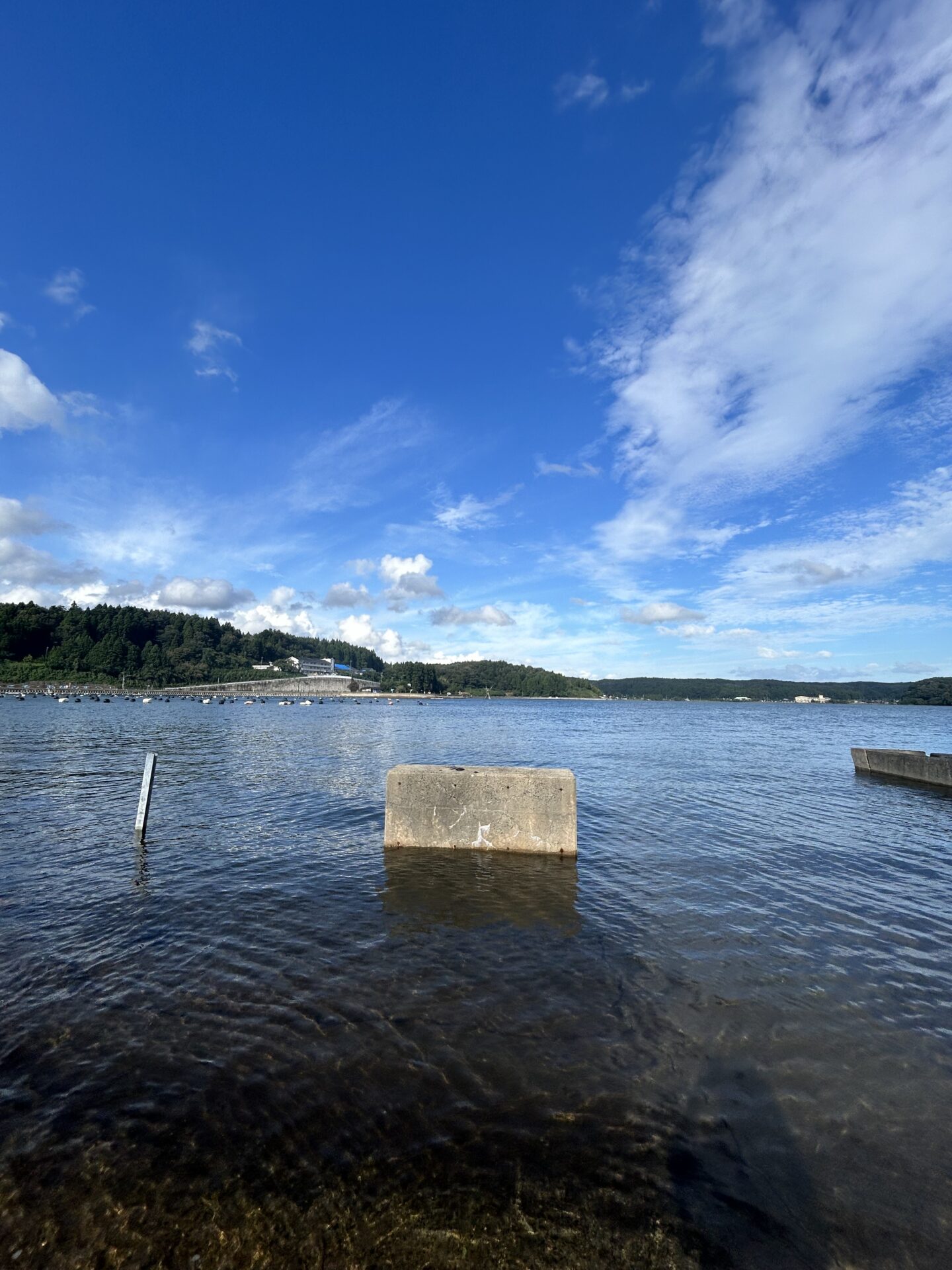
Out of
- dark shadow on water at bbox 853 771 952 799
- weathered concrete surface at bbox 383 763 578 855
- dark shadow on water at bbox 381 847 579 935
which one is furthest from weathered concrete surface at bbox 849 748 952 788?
dark shadow on water at bbox 381 847 579 935

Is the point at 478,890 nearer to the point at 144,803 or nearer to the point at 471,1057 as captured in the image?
the point at 471,1057

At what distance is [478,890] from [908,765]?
79.7 feet

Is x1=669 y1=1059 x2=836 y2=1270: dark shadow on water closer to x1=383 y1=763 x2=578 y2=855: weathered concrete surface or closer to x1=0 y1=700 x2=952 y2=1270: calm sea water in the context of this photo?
x1=0 y1=700 x2=952 y2=1270: calm sea water

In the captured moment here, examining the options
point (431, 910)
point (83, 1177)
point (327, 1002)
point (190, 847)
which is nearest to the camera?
point (83, 1177)

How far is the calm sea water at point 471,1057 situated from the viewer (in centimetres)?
370

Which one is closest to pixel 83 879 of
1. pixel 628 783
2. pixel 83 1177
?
pixel 83 1177

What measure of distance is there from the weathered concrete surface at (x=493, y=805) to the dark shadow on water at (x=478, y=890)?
0.94ft

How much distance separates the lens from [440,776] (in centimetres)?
1196

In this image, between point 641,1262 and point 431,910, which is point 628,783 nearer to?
point 431,910

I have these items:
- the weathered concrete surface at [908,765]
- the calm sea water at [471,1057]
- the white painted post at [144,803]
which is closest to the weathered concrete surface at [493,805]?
the calm sea water at [471,1057]

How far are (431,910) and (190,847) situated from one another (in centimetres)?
677

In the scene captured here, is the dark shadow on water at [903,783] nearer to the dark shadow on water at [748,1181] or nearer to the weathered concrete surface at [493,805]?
the weathered concrete surface at [493,805]

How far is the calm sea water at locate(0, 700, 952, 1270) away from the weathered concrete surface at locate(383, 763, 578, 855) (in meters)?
0.51

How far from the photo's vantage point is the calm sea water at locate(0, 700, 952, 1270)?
12.1 ft
